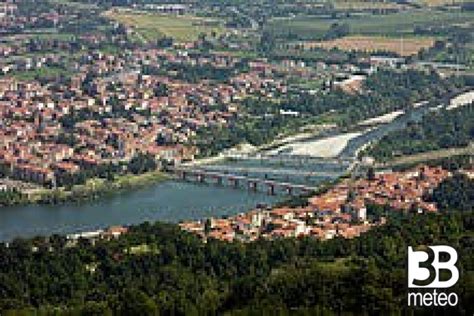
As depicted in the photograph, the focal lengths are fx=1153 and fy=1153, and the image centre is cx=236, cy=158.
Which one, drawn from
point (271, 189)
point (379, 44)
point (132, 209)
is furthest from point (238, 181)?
point (379, 44)

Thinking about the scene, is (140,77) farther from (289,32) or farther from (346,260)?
(346,260)

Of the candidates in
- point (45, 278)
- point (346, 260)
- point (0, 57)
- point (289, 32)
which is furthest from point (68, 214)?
point (289, 32)

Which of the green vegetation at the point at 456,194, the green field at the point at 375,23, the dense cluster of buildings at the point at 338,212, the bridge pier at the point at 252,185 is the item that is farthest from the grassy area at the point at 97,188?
the green field at the point at 375,23

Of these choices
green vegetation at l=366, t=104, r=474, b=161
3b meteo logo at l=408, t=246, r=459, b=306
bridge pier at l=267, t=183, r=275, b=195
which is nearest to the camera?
3b meteo logo at l=408, t=246, r=459, b=306

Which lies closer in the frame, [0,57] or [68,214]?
[68,214]

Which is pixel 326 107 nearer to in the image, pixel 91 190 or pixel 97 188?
pixel 97 188

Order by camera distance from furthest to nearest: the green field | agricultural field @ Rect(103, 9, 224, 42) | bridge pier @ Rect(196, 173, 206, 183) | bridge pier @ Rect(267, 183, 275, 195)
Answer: the green field, agricultural field @ Rect(103, 9, 224, 42), bridge pier @ Rect(196, 173, 206, 183), bridge pier @ Rect(267, 183, 275, 195)

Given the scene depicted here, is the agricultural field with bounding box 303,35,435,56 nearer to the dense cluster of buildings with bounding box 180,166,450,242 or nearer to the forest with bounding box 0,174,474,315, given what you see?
the dense cluster of buildings with bounding box 180,166,450,242

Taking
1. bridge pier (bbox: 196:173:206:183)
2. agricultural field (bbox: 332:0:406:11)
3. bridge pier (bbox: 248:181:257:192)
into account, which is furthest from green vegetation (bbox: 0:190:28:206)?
agricultural field (bbox: 332:0:406:11)
